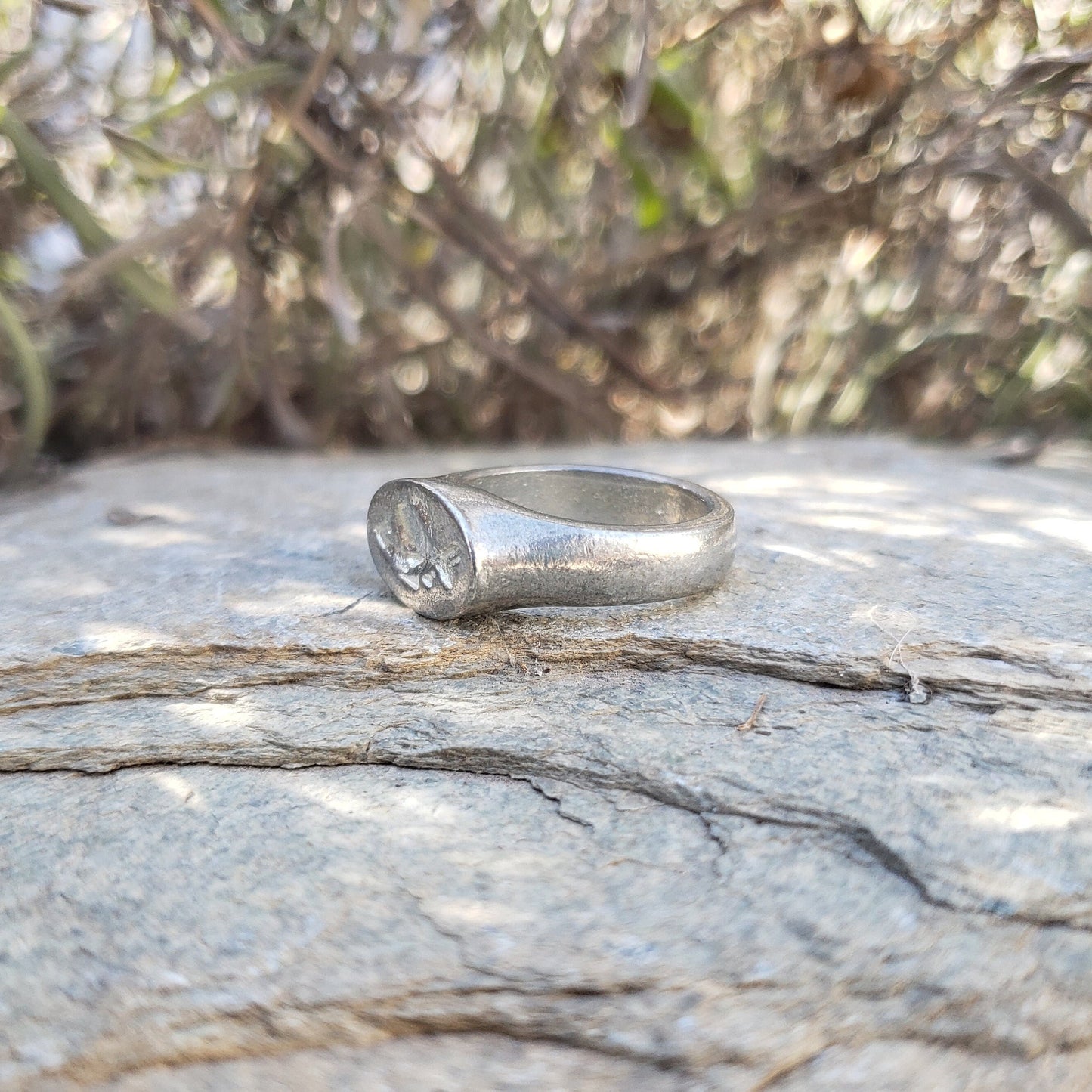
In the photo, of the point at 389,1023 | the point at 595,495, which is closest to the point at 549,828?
the point at 389,1023

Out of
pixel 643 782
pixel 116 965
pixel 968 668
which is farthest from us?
pixel 968 668

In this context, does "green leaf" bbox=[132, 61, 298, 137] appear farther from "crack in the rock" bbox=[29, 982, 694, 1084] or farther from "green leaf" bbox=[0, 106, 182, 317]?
"crack in the rock" bbox=[29, 982, 694, 1084]

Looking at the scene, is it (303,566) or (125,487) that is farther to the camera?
(125,487)

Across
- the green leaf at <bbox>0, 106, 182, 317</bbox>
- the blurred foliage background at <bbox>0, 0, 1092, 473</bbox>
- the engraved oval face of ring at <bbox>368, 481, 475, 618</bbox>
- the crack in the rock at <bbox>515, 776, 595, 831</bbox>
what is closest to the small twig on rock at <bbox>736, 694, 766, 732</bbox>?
the crack in the rock at <bbox>515, 776, 595, 831</bbox>

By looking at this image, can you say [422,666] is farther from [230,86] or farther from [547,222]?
[547,222]

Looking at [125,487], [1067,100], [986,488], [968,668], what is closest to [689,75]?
[1067,100]

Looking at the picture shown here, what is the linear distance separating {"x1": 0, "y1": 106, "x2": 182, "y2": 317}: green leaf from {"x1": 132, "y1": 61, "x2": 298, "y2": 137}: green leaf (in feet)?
0.46

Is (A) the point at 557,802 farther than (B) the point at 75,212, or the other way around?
(B) the point at 75,212

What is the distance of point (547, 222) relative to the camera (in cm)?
218

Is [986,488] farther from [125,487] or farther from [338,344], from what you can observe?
[125,487]

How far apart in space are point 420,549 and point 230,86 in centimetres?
89

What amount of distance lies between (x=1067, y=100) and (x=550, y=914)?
179cm

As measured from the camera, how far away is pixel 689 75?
204cm

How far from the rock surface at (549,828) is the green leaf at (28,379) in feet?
1.33
